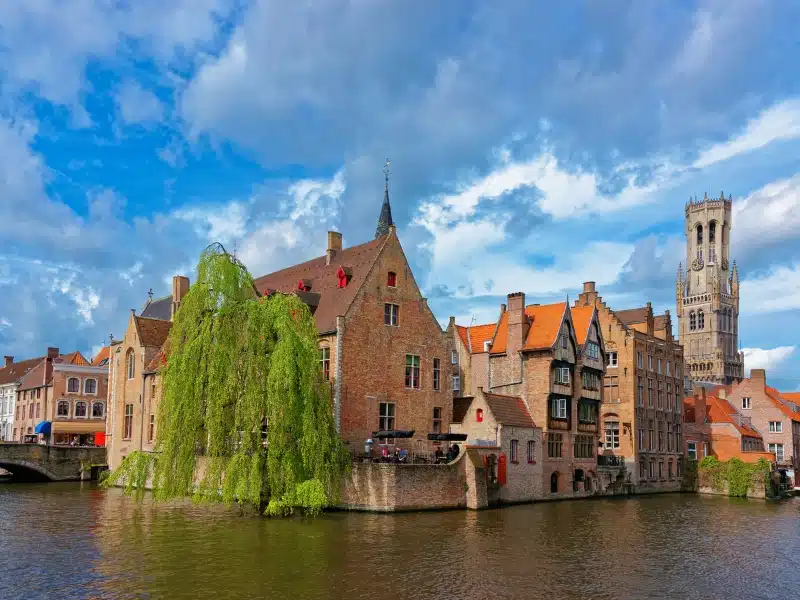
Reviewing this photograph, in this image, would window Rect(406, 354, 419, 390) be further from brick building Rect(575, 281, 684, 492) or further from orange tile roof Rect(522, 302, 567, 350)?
brick building Rect(575, 281, 684, 492)

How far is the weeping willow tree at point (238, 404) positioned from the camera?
1359 inches

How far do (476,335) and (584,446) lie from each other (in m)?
11.2

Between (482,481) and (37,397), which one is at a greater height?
(37,397)

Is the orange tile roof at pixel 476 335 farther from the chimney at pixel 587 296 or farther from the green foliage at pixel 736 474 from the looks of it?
the green foliage at pixel 736 474

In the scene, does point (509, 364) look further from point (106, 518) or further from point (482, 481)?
point (106, 518)

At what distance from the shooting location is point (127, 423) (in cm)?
6319

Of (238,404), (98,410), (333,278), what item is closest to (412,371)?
(333,278)

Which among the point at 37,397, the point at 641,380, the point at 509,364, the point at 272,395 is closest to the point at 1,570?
the point at 272,395

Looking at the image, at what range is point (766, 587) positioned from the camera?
25719mm

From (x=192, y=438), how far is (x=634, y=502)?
32821 millimetres

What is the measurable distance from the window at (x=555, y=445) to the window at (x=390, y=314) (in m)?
12.7

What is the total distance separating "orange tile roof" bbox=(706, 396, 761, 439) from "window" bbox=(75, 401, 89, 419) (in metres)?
59.8

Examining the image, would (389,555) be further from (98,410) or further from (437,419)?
(98,410)

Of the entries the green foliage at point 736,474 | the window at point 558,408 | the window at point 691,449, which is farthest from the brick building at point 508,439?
the window at point 691,449
